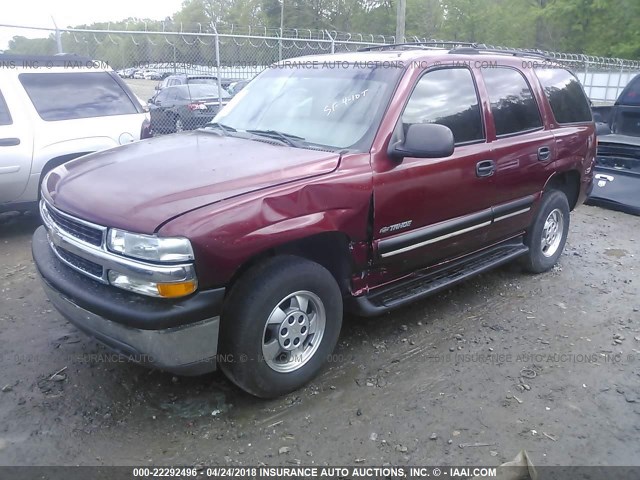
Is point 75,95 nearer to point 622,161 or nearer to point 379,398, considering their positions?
point 379,398

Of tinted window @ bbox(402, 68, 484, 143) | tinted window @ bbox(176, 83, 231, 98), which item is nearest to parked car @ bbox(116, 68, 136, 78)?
tinted window @ bbox(176, 83, 231, 98)

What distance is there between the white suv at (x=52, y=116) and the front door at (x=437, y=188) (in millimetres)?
3951

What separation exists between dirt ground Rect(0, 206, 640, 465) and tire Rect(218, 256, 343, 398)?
195mm

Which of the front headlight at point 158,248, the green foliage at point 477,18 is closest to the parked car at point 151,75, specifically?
the front headlight at point 158,248

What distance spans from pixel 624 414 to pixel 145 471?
2.62 metres

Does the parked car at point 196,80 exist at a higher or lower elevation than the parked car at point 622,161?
higher

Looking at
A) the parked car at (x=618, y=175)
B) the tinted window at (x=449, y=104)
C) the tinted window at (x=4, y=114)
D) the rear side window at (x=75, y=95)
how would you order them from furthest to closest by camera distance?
the parked car at (x=618, y=175) → the rear side window at (x=75, y=95) → the tinted window at (x=4, y=114) → the tinted window at (x=449, y=104)

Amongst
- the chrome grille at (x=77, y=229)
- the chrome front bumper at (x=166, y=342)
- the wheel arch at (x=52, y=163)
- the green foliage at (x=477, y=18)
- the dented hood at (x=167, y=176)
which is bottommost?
the chrome front bumper at (x=166, y=342)

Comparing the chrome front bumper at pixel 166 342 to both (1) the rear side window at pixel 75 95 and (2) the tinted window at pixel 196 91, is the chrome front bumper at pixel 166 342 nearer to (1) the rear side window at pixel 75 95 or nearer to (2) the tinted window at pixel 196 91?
(1) the rear side window at pixel 75 95

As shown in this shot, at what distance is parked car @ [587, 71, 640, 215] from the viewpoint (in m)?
7.23

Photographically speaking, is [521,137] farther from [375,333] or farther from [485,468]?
[485,468]

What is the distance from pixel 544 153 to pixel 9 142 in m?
5.10

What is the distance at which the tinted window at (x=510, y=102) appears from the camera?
4195 mm

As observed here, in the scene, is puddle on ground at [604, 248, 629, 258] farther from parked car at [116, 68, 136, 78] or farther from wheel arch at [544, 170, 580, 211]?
parked car at [116, 68, 136, 78]
